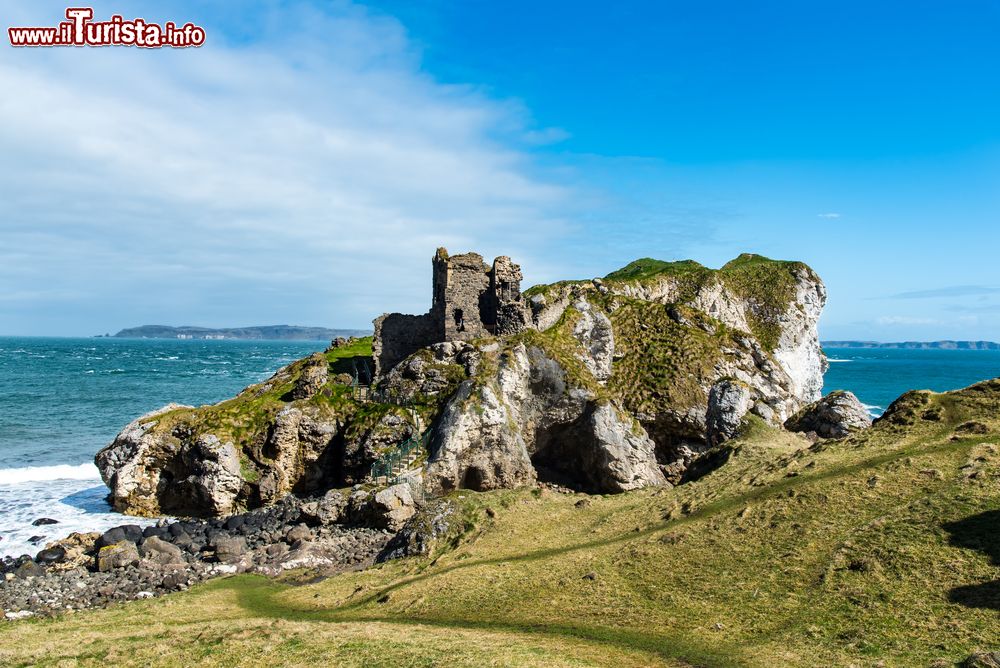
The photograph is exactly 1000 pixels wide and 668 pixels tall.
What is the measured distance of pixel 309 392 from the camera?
1727 inches

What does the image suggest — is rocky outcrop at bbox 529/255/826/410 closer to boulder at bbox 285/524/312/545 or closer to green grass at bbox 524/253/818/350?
green grass at bbox 524/253/818/350

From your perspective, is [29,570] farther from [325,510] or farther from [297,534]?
[325,510]

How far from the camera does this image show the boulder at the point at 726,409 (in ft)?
143

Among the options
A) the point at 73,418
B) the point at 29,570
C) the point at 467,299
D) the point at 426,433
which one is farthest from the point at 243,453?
the point at 73,418

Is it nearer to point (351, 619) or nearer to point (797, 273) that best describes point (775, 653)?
point (351, 619)

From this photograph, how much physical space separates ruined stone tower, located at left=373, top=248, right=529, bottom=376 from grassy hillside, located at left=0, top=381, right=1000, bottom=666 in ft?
68.6

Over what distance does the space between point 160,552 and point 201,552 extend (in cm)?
176

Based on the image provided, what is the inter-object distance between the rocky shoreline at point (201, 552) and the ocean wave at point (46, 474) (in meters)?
16.8

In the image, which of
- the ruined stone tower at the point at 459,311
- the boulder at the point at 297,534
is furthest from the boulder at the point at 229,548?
the ruined stone tower at the point at 459,311

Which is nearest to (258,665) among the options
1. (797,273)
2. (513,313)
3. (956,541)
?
(956,541)

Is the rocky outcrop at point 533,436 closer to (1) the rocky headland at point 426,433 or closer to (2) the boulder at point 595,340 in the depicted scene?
(1) the rocky headland at point 426,433

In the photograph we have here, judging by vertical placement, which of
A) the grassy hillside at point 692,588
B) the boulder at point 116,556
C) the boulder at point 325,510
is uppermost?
the grassy hillside at point 692,588

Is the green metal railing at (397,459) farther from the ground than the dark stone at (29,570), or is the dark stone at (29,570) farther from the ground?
the green metal railing at (397,459)

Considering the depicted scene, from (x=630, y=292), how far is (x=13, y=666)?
54.2 metres
